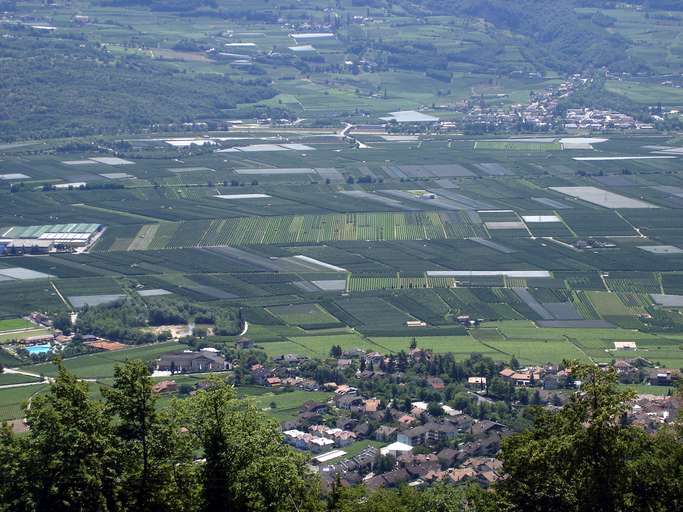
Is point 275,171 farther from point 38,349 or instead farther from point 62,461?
point 62,461

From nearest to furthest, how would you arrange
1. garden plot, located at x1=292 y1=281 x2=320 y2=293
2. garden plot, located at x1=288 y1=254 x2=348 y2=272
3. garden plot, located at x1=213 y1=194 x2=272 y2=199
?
1. garden plot, located at x1=292 y1=281 x2=320 y2=293
2. garden plot, located at x1=288 y1=254 x2=348 y2=272
3. garden plot, located at x1=213 y1=194 x2=272 y2=199

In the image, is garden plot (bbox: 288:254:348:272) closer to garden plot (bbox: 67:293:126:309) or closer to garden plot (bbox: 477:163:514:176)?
garden plot (bbox: 67:293:126:309)

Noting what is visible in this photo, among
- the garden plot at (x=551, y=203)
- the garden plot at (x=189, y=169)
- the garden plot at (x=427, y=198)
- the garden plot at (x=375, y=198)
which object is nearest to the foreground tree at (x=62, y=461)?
the garden plot at (x=375, y=198)

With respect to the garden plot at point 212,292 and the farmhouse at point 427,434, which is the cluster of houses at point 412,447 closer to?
the farmhouse at point 427,434

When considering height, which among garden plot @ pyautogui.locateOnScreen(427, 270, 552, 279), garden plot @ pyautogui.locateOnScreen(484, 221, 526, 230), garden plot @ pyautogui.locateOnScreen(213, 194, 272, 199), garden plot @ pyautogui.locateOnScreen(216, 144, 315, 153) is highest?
garden plot @ pyautogui.locateOnScreen(427, 270, 552, 279)

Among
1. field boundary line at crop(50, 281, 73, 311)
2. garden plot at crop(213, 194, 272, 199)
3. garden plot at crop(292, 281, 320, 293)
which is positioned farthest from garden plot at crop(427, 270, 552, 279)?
garden plot at crop(213, 194, 272, 199)

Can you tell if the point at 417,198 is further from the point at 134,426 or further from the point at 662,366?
the point at 134,426
